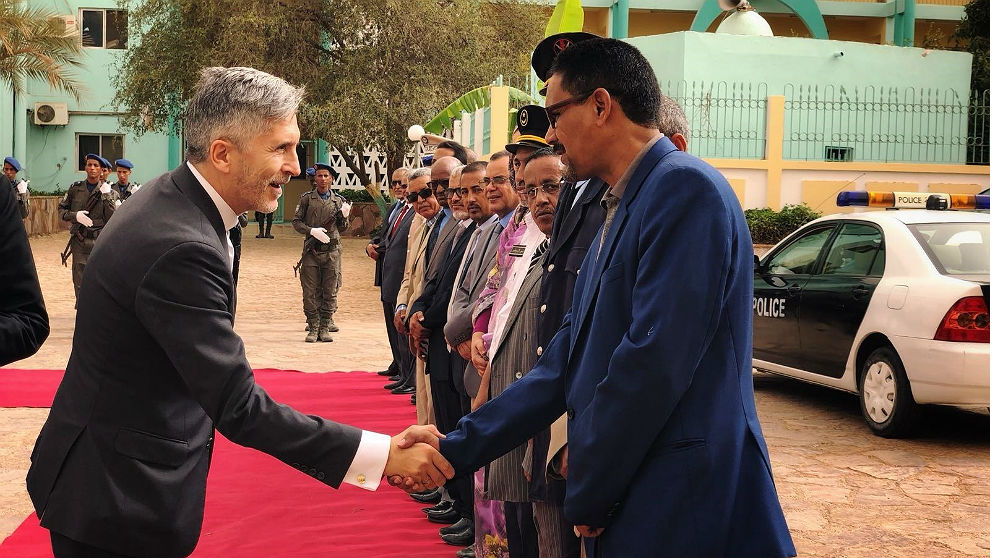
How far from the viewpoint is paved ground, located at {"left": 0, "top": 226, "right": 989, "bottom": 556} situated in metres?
5.43

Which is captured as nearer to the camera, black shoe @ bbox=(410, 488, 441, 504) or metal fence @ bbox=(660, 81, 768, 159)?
black shoe @ bbox=(410, 488, 441, 504)

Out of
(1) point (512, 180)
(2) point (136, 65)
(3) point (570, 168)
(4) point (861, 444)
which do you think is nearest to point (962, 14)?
(2) point (136, 65)

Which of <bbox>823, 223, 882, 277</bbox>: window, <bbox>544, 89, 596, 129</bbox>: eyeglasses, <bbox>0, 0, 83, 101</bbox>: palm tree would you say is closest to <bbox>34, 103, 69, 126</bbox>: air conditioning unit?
<bbox>0, 0, 83, 101</bbox>: palm tree

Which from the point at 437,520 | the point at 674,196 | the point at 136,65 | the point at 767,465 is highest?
the point at 136,65

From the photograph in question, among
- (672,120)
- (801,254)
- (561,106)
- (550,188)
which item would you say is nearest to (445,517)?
(550,188)

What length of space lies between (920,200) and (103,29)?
32523 mm

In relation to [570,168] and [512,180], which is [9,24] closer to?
[512,180]

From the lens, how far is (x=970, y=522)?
223 inches

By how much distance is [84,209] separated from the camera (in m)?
13.4

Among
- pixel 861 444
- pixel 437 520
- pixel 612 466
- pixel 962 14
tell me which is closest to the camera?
pixel 612 466

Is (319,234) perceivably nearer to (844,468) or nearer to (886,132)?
(844,468)

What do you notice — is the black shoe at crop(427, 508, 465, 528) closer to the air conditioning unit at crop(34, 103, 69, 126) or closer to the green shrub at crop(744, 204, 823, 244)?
the green shrub at crop(744, 204, 823, 244)

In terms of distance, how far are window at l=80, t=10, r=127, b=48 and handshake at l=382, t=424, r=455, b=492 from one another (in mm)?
35367

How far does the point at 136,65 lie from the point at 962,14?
22136 mm
